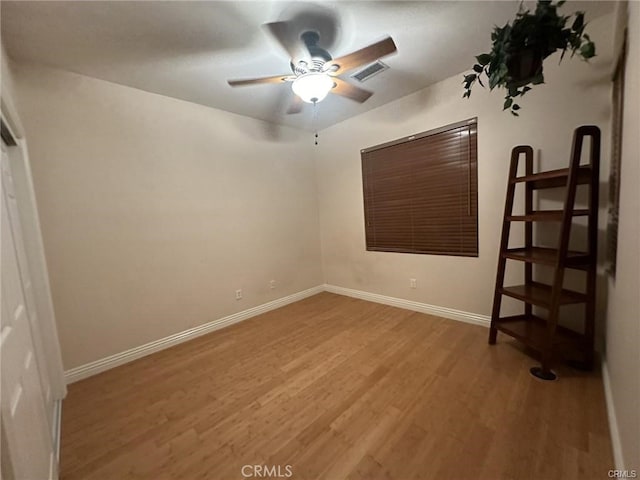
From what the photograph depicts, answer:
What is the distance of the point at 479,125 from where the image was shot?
2406 mm

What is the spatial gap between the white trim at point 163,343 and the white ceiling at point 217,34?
2.40 meters

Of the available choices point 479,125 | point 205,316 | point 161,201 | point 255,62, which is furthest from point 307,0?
point 205,316

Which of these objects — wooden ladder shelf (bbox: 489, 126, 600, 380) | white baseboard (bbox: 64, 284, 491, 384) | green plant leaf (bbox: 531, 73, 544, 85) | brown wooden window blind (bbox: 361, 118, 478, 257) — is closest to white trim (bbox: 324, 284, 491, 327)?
white baseboard (bbox: 64, 284, 491, 384)

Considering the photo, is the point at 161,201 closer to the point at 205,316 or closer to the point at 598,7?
the point at 205,316

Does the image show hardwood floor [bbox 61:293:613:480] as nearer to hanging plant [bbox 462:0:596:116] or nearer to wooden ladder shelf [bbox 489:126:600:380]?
wooden ladder shelf [bbox 489:126:600:380]

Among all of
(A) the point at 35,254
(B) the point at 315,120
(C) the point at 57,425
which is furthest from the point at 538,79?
(C) the point at 57,425

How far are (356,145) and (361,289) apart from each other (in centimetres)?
199

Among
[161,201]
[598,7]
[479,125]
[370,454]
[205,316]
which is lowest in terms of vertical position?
[370,454]

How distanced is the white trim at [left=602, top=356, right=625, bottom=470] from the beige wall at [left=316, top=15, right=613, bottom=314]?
926mm

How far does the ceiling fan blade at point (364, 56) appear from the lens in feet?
4.83

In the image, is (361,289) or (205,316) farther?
(361,289)

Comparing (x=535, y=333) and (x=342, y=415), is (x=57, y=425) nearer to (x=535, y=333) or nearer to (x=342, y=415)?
(x=342, y=415)

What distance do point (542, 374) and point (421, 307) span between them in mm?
1298

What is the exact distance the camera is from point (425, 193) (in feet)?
9.44
